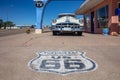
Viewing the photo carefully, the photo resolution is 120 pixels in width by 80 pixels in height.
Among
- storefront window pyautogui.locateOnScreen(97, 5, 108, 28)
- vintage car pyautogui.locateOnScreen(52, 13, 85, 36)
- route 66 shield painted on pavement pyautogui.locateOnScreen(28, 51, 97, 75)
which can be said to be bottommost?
route 66 shield painted on pavement pyautogui.locateOnScreen(28, 51, 97, 75)

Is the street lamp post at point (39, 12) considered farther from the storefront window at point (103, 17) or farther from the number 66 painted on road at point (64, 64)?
the number 66 painted on road at point (64, 64)

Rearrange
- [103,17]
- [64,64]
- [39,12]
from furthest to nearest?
[39,12] < [103,17] < [64,64]

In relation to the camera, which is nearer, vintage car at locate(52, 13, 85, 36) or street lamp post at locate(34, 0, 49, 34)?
vintage car at locate(52, 13, 85, 36)

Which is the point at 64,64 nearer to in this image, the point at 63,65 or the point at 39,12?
the point at 63,65

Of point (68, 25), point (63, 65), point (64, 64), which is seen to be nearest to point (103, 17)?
point (68, 25)

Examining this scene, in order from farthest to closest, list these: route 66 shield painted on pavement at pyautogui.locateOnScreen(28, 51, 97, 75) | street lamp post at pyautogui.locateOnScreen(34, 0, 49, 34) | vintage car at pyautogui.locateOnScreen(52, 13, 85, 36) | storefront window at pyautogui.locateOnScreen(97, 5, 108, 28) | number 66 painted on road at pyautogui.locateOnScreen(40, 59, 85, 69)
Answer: street lamp post at pyautogui.locateOnScreen(34, 0, 49, 34) < storefront window at pyautogui.locateOnScreen(97, 5, 108, 28) < vintage car at pyautogui.locateOnScreen(52, 13, 85, 36) < number 66 painted on road at pyautogui.locateOnScreen(40, 59, 85, 69) < route 66 shield painted on pavement at pyautogui.locateOnScreen(28, 51, 97, 75)

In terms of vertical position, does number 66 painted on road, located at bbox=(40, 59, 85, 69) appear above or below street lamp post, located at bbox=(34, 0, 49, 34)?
below

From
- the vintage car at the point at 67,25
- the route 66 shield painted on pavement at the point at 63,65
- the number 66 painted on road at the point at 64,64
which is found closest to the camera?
the route 66 shield painted on pavement at the point at 63,65

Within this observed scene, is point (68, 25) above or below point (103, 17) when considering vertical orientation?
below

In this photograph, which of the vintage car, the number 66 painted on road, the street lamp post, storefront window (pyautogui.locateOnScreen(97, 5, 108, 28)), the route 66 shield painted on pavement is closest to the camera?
the route 66 shield painted on pavement

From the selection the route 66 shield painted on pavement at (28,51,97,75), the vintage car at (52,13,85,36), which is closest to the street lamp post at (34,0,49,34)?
the vintage car at (52,13,85,36)

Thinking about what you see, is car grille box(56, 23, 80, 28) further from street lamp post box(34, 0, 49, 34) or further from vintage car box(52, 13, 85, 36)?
street lamp post box(34, 0, 49, 34)

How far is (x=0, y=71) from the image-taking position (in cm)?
580

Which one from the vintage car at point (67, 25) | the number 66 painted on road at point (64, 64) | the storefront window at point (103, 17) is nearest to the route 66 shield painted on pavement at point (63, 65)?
the number 66 painted on road at point (64, 64)
